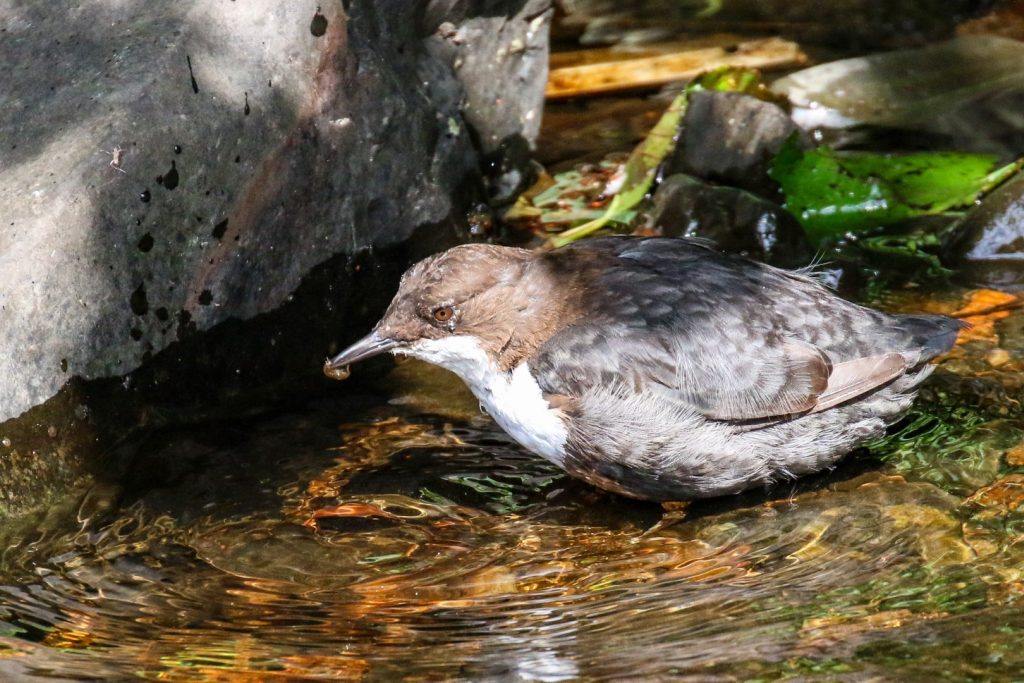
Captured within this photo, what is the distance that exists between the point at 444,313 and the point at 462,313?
7 centimetres

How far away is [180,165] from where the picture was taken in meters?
5.25

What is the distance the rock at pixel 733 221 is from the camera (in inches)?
259

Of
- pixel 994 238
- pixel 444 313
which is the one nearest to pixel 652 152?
pixel 994 238

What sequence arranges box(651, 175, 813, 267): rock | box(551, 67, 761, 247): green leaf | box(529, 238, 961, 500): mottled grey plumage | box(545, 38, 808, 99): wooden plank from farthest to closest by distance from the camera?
box(545, 38, 808, 99): wooden plank → box(551, 67, 761, 247): green leaf → box(651, 175, 813, 267): rock → box(529, 238, 961, 500): mottled grey plumage

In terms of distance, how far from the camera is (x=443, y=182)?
6.52m

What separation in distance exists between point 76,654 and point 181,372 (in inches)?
68.4

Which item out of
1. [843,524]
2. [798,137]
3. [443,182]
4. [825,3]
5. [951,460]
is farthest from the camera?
[825,3]

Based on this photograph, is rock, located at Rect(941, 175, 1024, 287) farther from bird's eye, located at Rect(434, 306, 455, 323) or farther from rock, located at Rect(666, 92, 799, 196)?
bird's eye, located at Rect(434, 306, 455, 323)

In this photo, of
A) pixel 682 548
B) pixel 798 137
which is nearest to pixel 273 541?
pixel 682 548

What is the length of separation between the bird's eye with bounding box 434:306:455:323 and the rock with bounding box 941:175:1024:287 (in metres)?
2.82

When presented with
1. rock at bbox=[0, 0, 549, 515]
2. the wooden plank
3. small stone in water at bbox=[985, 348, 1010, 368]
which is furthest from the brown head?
the wooden plank

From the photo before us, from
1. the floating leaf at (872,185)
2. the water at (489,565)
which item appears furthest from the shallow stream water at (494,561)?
the floating leaf at (872,185)

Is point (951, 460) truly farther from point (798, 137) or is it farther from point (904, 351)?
point (798, 137)

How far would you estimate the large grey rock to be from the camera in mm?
4883
